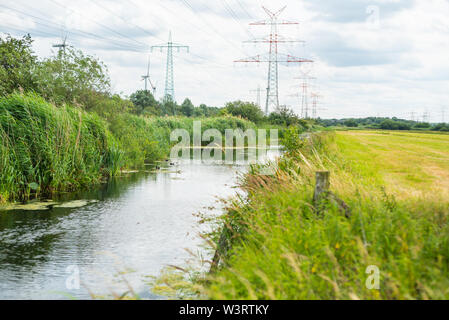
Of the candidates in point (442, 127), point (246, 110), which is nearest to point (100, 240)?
point (246, 110)

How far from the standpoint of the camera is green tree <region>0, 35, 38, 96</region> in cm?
1722

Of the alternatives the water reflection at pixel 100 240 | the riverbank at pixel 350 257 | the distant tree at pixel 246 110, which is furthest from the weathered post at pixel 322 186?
the distant tree at pixel 246 110

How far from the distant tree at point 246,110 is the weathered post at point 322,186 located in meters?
44.2

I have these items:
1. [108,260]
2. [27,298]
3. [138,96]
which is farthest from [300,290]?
[138,96]

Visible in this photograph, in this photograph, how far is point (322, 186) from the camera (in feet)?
19.1

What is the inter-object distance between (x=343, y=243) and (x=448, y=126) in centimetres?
5061

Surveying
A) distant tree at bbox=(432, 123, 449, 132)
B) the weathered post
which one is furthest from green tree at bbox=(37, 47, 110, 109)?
distant tree at bbox=(432, 123, 449, 132)

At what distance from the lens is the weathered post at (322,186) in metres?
5.74

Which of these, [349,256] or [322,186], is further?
[322,186]

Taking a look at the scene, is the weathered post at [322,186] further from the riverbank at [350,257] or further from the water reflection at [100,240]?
the water reflection at [100,240]

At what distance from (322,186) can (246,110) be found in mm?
45792

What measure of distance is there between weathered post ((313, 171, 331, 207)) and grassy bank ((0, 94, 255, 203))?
8.70 metres

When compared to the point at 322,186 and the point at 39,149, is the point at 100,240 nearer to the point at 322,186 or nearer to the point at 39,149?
the point at 322,186

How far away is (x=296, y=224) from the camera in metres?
5.41
